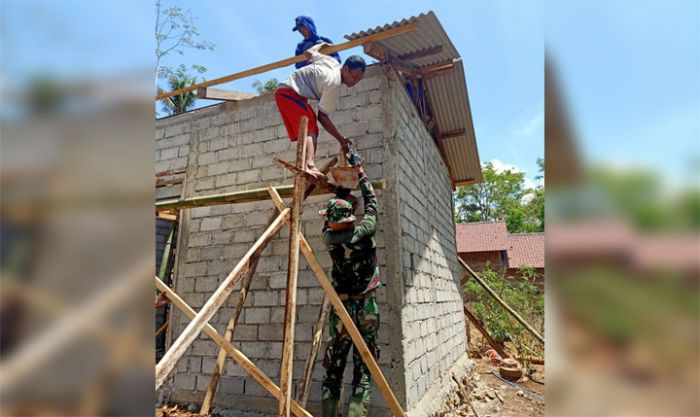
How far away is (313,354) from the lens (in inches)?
138

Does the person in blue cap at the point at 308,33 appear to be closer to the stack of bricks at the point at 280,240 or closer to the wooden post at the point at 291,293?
the stack of bricks at the point at 280,240

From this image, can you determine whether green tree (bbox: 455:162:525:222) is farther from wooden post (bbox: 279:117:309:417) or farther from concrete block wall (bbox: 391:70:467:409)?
wooden post (bbox: 279:117:309:417)

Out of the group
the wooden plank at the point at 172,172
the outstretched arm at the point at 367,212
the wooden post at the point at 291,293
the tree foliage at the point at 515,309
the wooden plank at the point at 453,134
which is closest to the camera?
the wooden post at the point at 291,293

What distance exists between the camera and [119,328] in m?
0.57

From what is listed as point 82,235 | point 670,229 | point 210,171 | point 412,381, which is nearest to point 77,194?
point 82,235

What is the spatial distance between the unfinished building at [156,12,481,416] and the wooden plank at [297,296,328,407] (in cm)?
29

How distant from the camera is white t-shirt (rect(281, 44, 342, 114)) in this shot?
12.1 feet

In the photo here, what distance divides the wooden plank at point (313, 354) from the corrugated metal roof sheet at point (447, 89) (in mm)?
2864

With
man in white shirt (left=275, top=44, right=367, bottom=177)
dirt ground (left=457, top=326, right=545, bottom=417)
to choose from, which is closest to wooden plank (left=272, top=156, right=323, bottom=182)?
man in white shirt (left=275, top=44, right=367, bottom=177)

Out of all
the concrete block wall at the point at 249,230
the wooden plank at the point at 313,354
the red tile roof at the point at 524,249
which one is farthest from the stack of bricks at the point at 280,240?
the red tile roof at the point at 524,249

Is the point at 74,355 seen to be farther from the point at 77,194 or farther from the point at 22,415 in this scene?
the point at 77,194

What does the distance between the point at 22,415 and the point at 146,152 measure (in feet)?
1.22

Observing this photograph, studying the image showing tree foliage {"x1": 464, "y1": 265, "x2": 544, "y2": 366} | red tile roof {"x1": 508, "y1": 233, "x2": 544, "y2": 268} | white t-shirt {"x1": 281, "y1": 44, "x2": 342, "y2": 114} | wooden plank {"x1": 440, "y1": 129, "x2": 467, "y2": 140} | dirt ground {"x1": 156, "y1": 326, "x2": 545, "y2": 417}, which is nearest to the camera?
white t-shirt {"x1": 281, "y1": 44, "x2": 342, "y2": 114}

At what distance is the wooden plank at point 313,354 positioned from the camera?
3389 mm
